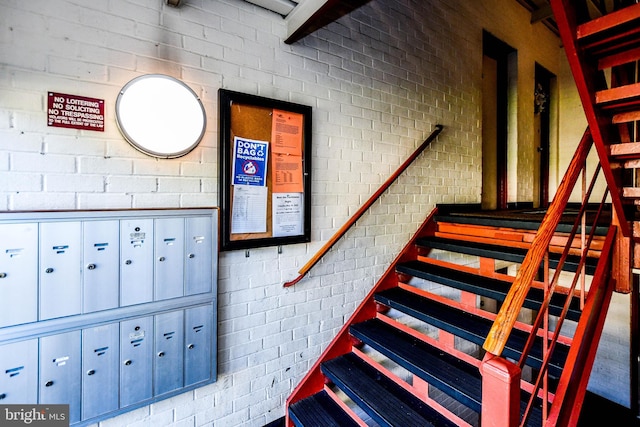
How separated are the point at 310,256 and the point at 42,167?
5.30ft

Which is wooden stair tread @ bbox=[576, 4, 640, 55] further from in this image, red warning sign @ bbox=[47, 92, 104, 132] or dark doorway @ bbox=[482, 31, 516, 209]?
dark doorway @ bbox=[482, 31, 516, 209]

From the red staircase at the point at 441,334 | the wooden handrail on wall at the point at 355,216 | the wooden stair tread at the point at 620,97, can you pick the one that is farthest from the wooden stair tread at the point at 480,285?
the wooden stair tread at the point at 620,97

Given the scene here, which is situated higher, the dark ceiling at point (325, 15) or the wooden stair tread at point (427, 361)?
the dark ceiling at point (325, 15)

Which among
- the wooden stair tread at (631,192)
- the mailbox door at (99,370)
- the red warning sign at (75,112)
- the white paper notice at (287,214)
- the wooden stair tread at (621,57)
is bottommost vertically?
the mailbox door at (99,370)

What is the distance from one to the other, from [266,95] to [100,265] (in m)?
1.41

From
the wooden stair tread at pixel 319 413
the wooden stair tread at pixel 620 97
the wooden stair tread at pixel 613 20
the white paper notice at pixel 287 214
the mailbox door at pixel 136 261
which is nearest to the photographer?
the wooden stair tread at pixel 613 20

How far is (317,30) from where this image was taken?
7.47ft

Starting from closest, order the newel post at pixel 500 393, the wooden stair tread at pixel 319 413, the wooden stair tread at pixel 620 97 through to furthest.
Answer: the newel post at pixel 500 393 → the wooden stair tread at pixel 620 97 → the wooden stair tread at pixel 319 413

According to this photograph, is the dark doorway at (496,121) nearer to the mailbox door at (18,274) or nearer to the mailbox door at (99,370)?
the mailbox door at (99,370)

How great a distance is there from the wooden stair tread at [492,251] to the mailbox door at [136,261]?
2313 mm

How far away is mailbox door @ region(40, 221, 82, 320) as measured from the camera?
1338 mm

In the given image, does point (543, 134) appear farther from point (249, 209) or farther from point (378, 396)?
point (249, 209)

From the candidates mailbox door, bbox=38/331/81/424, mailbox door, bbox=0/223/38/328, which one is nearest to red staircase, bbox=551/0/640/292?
mailbox door, bbox=0/223/38/328

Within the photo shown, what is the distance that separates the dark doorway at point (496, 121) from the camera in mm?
4117
